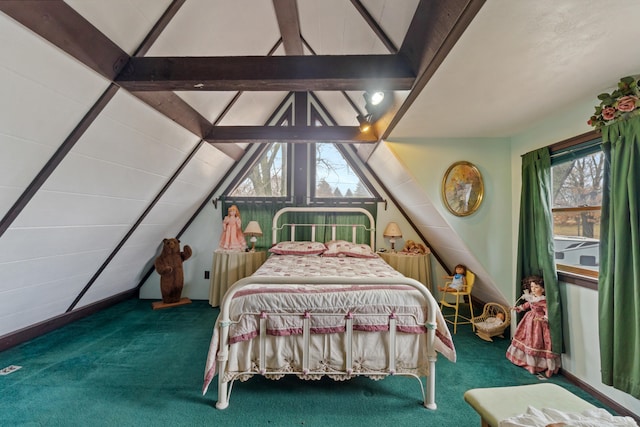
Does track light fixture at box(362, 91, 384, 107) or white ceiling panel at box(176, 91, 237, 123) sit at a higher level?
white ceiling panel at box(176, 91, 237, 123)

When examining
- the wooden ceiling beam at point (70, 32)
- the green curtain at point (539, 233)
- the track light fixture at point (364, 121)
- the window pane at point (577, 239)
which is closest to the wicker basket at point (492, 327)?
the green curtain at point (539, 233)

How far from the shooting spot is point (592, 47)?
52.7 inches

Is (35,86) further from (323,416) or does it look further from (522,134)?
(522,134)

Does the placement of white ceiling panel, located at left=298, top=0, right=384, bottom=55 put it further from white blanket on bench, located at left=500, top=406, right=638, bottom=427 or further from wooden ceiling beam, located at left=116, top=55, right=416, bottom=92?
white blanket on bench, located at left=500, top=406, right=638, bottom=427

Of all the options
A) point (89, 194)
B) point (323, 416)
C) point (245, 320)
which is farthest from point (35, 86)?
point (323, 416)

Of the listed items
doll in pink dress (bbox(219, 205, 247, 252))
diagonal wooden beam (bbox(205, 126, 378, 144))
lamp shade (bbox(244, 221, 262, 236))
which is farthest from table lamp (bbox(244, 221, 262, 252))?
diagonal wooden beam (bbox(205, 126, 378, 144))

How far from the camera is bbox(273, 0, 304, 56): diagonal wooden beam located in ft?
7.75

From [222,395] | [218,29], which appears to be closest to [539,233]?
[222,395]

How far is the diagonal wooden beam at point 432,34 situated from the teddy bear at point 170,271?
12.3ft

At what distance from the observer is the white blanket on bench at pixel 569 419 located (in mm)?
1023

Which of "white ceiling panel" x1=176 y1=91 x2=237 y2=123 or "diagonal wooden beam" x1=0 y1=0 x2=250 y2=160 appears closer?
"diagonal wooden beam" x1=0 y1=0 x2=250 y2=160

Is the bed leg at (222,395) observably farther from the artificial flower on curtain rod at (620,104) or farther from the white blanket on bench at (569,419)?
the artificial flower on curtain rod at (620,104)

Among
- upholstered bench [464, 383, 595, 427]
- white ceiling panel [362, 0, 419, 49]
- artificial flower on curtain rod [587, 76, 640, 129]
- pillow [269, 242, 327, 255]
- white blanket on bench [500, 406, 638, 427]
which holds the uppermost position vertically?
white ceiling panel [362, 0, 419, 49]

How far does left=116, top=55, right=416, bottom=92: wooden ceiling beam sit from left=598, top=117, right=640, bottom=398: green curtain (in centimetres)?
140
